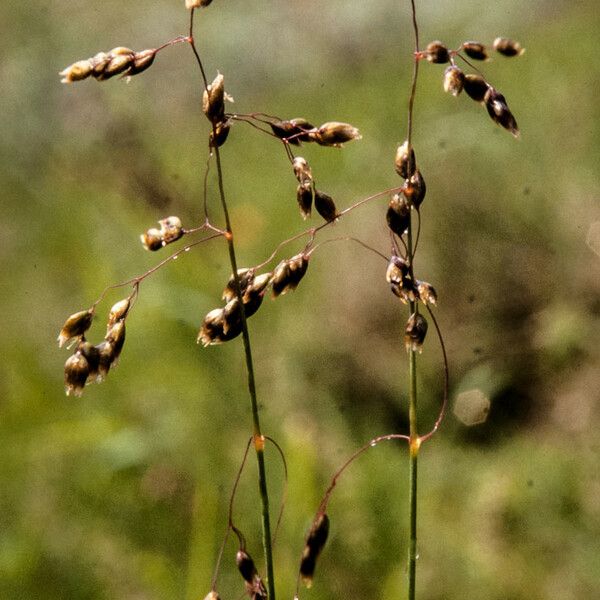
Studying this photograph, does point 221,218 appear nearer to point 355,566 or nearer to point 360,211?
point 360,211

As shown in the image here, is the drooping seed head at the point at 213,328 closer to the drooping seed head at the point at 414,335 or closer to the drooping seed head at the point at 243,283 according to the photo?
the drooping seed head at the point at 243,283

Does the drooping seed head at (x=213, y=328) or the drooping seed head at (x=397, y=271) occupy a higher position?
the drooping seed head at (x=397, y=271)

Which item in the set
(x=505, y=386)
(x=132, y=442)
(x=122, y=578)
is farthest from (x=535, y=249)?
(x=122, y=578)

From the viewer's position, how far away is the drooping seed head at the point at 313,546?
100 centimetres

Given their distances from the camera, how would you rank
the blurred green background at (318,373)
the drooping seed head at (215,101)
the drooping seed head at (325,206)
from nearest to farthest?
the drooping seed head at (215,101) < the drooping seed head at (325,206) < the blurred green background at (318,373)

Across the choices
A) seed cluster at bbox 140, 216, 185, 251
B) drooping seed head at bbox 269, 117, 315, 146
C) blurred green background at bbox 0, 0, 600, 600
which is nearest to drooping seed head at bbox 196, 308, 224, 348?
seed cluster at bbox 140, 216, 185, 251

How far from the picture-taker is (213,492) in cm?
203

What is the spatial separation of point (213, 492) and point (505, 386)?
112cm

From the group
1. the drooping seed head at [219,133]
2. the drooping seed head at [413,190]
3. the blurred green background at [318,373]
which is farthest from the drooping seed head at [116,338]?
the blurred green background at [318,373]

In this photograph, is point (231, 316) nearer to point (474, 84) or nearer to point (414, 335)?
point (414, 335)

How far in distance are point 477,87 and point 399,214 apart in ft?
0.59

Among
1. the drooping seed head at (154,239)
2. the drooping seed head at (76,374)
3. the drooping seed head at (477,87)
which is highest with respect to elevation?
the drooping seed head at (477,87)

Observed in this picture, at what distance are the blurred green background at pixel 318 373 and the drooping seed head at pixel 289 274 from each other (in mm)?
978

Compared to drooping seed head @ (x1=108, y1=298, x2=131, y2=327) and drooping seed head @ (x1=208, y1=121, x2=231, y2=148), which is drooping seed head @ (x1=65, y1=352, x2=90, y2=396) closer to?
drooping seed head @ (x1=108, y1=298, x2=131, y2=327)
